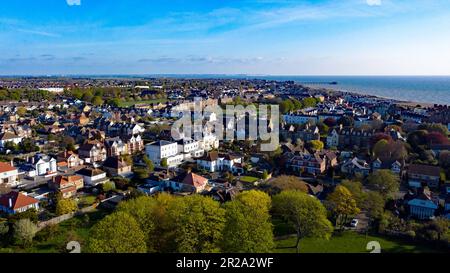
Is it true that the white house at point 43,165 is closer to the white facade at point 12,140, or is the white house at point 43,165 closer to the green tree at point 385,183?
the white facade at point 12,140

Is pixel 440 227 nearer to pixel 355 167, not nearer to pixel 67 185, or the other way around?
pixel 355 167

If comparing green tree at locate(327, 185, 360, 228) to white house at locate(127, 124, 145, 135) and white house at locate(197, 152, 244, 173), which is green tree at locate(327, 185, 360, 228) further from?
white house at locate(127, 124, 145, 135)

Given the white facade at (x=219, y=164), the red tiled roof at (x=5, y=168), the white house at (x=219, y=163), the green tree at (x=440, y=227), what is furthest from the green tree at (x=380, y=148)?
the red tiled roof at (x=5, y=168)

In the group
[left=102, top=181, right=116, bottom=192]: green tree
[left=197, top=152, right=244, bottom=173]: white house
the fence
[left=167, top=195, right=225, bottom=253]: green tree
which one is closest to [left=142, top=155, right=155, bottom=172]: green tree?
[left=197, top=152, right=244, bottom=173]: white house

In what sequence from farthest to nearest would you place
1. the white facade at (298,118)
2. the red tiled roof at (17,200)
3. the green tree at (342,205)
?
1. the white facade at (298,118)
2. the red tiled roof at (17,200)
3. the green tree at (342,205)

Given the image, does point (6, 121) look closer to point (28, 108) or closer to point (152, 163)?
point (28, 108)

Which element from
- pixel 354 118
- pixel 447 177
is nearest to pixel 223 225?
pixel 447 177
